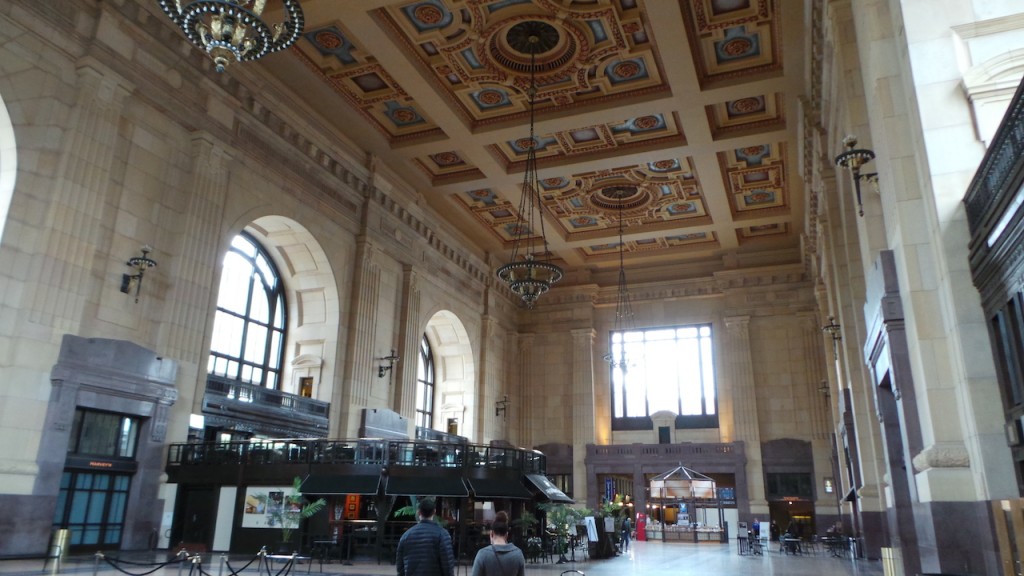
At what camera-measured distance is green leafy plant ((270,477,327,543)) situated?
10523 millimetres

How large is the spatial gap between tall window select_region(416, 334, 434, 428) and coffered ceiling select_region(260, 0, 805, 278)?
4.08 metres

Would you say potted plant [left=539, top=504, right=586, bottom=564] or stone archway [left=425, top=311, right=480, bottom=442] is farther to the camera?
stone archway [left=425, top=311, right=480, bottom=442]

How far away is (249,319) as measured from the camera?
51.3 feet

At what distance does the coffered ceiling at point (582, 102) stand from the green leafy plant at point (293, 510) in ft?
→ 26.7

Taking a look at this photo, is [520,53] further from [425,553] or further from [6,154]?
[425,553]

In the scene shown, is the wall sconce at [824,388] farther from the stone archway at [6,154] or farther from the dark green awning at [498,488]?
the stone archway at [6,154]

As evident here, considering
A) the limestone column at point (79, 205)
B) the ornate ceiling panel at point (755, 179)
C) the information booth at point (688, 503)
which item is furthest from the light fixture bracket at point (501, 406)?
the limestone column at point (79, 205)

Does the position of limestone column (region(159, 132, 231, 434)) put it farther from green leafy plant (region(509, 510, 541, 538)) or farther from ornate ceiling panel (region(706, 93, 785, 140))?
ornate ceiling panel (region(706, 93, 785, 140))

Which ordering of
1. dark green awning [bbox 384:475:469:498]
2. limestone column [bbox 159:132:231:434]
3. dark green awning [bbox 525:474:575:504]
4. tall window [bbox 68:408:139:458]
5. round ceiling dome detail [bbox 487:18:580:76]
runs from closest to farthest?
tall window [bbox 68:408:139:458]
dark green awning [bbox 384:475:469:498]
limestone column [bbox 159:132:231:434]
round ceiling dome detail [bbox 487:18:580:76]
dark green awning [bbox 525:474:575:504]

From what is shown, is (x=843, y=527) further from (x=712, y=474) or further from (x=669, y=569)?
(x=669, y=569)

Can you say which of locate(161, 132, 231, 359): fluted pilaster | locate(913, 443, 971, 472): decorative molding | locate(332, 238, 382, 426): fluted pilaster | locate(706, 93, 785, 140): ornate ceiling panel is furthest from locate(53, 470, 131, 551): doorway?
locate(706, 93, 785, 140): ornate ceiling panel

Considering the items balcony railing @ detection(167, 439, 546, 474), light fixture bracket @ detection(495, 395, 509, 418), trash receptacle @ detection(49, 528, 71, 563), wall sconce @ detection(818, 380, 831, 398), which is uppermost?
wall sconce @ detection(818, 380, 831, 398)

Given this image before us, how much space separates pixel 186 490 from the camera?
11742 millimetres

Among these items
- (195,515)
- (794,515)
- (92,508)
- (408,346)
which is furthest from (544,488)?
(794,515)
